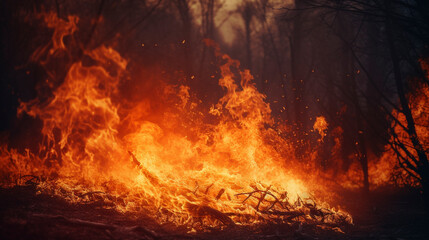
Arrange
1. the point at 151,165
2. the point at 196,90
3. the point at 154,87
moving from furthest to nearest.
Answer: the point at 196,90
the point at 154,87
the point at 151,165

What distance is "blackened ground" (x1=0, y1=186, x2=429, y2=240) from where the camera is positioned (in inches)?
186

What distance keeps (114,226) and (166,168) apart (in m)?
2.89

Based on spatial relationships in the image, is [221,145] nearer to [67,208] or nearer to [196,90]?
[67,208]

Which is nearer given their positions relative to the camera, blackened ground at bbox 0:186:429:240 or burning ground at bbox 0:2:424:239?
blackened ground at bbox 0:186:429:240

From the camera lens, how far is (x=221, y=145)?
373 inches

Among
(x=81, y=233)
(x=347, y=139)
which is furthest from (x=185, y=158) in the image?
(x=347, y=139)

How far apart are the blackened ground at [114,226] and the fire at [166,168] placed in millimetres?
386

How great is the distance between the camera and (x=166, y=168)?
8.10 metres

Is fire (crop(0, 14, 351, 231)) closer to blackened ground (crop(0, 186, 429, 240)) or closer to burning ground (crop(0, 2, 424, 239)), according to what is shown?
burning ground (crop(0, 2, 424, 239))

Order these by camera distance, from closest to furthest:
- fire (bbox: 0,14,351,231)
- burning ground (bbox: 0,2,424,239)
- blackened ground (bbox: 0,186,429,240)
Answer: blackened ground (bbox: 0,186,429,240)
burning ground (bbox: 0,2,424,239)
fire (bbox: 0,14,351,231)

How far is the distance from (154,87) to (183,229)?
9397 millimetres

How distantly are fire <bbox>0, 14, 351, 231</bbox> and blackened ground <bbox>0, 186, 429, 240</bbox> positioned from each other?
0.39 meters

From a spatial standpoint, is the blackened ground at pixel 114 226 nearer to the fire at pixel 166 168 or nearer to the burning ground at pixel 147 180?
the burning ground at pixel 147 180

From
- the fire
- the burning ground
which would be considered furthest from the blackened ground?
the fire
